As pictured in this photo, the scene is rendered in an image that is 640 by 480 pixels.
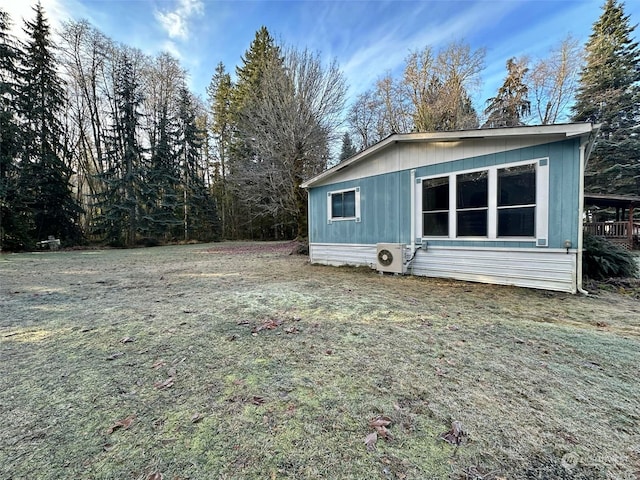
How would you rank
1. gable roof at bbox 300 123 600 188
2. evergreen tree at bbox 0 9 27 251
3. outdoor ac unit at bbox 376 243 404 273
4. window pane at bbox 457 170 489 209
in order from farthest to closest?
evergreen tree at bbox 0 9 27 251
outdoor ac unit at bbox 376 243 404 273
window pane at bbox 457 170 489 209
gable roof at bbox 300 123 600 188

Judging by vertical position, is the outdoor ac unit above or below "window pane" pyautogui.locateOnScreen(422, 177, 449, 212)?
below

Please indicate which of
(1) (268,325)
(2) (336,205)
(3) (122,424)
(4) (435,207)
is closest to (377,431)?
(3) (122,424)

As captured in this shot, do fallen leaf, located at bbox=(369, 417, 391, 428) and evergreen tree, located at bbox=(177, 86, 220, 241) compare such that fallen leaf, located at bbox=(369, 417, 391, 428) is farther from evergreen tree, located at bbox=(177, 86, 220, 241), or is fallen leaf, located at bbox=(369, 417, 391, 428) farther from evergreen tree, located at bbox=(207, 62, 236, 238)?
evergreen tree, located at bbox=(207, 62, 236, 238)

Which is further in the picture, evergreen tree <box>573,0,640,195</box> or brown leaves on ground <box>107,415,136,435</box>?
evergreen tree <box>573,0,640,195</box>

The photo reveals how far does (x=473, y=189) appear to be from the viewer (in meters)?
5.77

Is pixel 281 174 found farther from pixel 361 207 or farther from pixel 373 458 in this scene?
pixel 373 458

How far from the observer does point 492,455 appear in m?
1.46

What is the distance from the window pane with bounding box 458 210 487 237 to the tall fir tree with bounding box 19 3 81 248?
18.7 meters

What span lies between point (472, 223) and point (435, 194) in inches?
39.3

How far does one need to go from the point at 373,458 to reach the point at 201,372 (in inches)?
60.7

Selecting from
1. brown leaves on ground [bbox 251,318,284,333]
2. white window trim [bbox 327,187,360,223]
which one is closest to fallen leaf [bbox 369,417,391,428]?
brown leaves on ground [bbox 251,318,284,333]

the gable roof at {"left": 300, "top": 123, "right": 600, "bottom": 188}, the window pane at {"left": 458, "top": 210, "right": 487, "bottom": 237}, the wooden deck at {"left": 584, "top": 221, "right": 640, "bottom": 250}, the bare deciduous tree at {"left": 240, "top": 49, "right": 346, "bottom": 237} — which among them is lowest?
the wooden deck at {"left": 584, "top": 221, "right": 640, "bottom": 250}

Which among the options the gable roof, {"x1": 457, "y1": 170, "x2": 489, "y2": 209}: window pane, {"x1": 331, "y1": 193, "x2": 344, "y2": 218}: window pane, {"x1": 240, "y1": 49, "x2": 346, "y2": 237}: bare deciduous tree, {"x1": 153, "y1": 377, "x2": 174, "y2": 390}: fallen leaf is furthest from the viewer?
{"x1": 240, "y1": 49, "x2": 346, "y2": 237}: bare deciduous tree

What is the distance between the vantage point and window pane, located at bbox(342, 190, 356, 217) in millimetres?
7967
